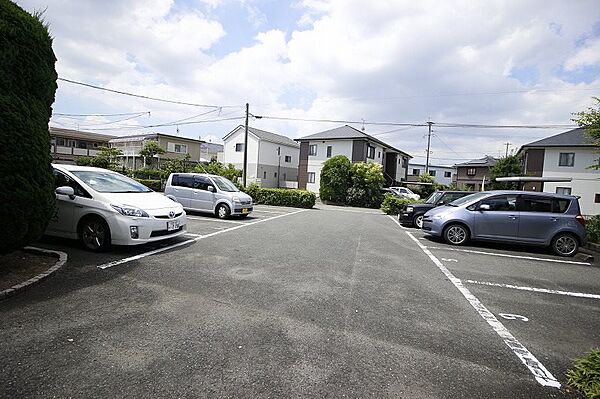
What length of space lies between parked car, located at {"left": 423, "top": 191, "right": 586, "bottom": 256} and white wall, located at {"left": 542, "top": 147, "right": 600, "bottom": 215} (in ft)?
77.6

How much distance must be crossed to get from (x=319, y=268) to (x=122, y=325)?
10.7 ft

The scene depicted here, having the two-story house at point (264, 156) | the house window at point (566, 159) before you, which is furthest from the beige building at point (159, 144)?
the house window at point (566, 159)

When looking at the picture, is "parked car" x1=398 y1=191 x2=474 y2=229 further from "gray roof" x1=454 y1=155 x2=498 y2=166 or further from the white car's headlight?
"gray roof" x1=454 y1=155 x2=498 y2=166

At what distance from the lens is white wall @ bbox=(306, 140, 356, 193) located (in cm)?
3206

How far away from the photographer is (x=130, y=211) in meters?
5.83

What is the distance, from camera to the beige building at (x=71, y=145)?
3884cm

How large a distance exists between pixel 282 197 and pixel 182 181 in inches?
378

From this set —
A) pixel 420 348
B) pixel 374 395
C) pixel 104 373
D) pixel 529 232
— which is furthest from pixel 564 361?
pixel 529 232

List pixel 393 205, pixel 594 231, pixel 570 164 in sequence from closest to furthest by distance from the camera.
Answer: pixel 594 231 < pixel 393 205 < pixel 570 164

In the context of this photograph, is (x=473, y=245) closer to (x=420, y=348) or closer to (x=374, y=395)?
(x=420, y=348)

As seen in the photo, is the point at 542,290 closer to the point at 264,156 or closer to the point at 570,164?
the point at 570,164

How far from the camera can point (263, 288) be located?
4.43 meters

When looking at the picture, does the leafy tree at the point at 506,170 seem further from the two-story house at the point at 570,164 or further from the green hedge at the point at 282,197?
the green hedge at the point at 282,197

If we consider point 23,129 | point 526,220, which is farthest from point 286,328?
point 526,220
